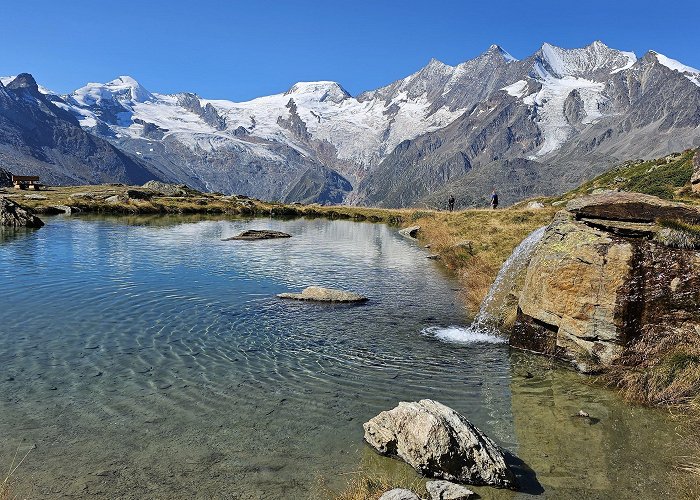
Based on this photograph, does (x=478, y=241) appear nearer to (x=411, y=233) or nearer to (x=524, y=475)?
(x=411, y=233)

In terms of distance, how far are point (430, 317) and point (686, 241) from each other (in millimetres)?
12701

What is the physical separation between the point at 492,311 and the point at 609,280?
766 cm

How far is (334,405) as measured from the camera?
52.0ft

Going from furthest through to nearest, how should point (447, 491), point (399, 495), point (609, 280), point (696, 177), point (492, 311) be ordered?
point (696, 177)
point (492, 311)
point (609, 280)
point (447, 491)
point (399, 495)

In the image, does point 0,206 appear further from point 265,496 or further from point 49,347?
point 265,496

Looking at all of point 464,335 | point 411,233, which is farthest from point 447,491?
point 411,233

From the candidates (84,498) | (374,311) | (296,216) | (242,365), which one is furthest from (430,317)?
(296,216)

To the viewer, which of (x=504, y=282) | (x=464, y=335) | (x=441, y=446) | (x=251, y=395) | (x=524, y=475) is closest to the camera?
(x=441, y=446)

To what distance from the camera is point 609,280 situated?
18.7 meters

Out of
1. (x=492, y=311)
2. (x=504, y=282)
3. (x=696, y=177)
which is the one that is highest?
(x=696, y=177)

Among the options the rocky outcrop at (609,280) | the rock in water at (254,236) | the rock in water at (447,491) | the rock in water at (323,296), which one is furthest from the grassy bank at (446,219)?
the rock in water at (254,236)

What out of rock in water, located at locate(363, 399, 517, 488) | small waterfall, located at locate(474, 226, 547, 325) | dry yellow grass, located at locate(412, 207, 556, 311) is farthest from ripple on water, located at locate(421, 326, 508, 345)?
rock in water, located at locate(363, 399, 517, 488)

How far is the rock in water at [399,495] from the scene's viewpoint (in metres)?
10.0

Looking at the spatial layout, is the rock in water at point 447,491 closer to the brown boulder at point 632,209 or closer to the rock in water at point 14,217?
the brown boulder at point 632,209
